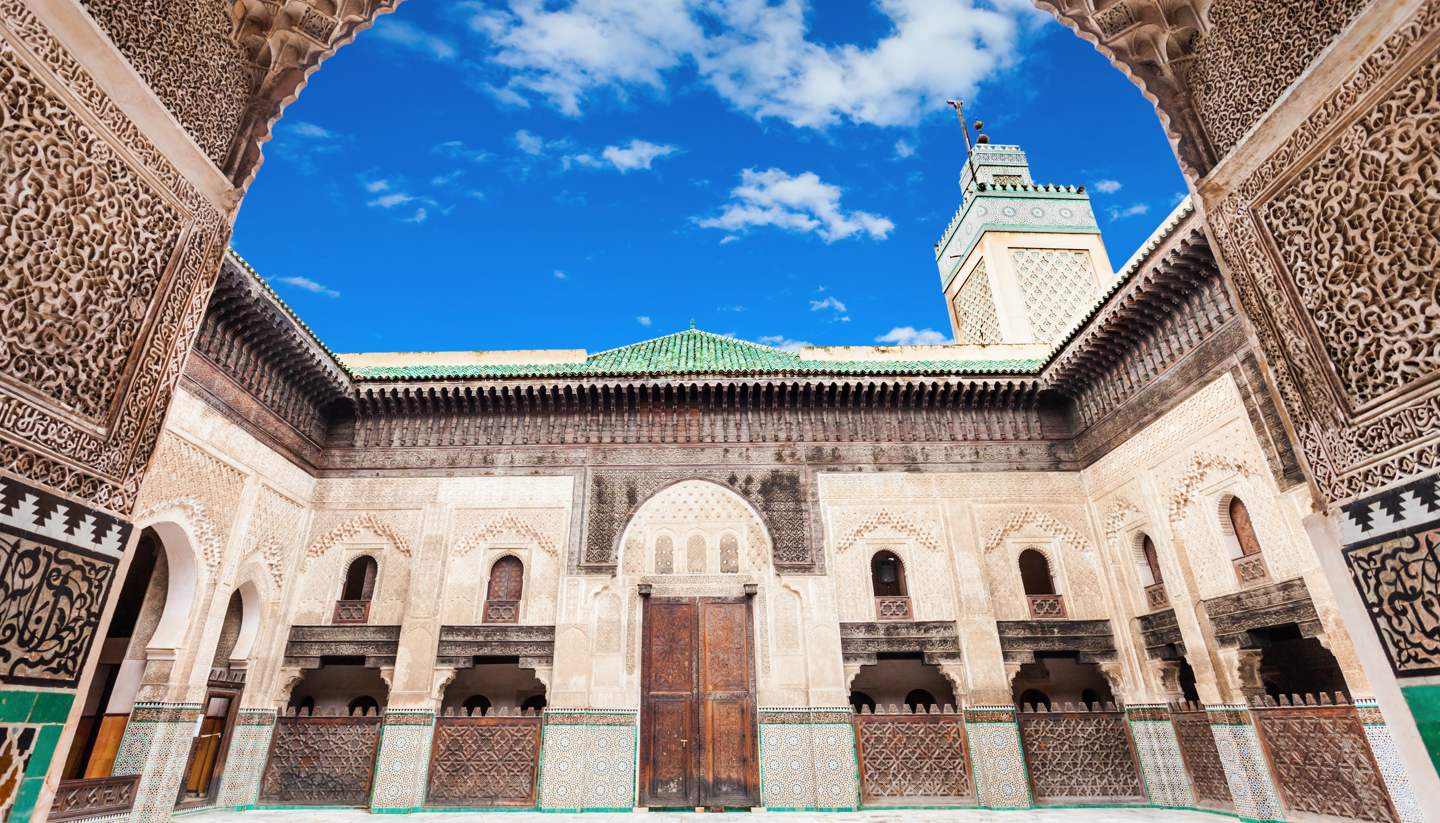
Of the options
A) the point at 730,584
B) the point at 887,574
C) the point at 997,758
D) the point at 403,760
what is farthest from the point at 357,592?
the point at 997,758

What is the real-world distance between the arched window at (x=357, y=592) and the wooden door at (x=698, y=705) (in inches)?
121

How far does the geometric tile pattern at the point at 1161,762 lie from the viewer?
6.62 meters

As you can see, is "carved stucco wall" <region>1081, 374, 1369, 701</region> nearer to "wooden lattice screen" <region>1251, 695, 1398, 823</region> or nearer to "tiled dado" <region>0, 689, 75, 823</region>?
"wooden lattice screen" <region>1251, 695, 1398, 823</region>

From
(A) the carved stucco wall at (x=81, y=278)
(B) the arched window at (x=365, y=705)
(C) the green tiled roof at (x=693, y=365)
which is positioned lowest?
(B) the arched window at (x=365, y=705)


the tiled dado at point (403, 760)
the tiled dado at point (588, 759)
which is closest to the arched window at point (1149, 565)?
the tiled dado at point (588, 759)

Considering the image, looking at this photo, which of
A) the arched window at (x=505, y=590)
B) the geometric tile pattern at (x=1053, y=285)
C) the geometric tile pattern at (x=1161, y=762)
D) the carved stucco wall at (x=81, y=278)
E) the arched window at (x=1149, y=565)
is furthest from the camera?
the geometric tile pattern at (x=1053, y=285)

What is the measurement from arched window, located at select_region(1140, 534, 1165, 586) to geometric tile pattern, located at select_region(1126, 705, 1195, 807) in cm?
121

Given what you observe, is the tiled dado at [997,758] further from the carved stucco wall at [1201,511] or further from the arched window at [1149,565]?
the arched window at [1149,565]

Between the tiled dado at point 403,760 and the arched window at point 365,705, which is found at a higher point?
the arched window at point 365,705

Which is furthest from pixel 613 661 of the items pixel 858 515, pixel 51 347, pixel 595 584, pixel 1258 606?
pixel 51 347

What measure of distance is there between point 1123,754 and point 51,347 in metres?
8.50

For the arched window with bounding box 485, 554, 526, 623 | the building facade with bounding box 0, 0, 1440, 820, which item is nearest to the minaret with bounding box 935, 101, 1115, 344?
the building facade with bounding box 0, 0, 1440, 820

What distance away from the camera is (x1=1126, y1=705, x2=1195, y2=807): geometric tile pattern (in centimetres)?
662

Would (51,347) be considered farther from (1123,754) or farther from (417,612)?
(1123,754)
